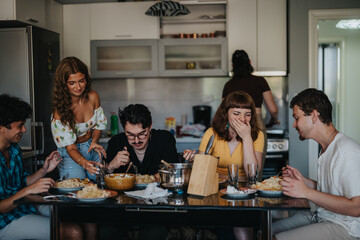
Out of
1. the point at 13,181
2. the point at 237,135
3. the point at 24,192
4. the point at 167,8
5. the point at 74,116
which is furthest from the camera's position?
the point at 167,8

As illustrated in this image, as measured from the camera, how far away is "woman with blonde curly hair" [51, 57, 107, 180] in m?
2.83

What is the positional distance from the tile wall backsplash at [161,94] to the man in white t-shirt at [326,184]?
112 inches

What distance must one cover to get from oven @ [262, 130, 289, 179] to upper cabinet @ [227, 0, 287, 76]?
695 millimetres

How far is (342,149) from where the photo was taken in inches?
76.2

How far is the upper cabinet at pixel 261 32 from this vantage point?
14.7ft

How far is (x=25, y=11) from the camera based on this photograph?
382cm

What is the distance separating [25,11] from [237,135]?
92.2 inches

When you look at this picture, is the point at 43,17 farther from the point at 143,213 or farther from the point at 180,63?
the point at 143,213

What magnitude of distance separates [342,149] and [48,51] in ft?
10.1

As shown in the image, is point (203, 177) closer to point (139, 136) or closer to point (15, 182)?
point (139, 136)

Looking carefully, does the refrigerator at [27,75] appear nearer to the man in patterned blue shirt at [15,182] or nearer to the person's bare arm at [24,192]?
the man in patterned blue shirt at [15,182]

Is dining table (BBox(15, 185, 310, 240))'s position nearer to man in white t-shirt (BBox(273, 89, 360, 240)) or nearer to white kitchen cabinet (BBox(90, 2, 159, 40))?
man in white t-shirt (BBox(273, 89, 360, 240))

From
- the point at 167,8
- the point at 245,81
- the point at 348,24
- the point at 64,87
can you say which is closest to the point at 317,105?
the point at 64,87

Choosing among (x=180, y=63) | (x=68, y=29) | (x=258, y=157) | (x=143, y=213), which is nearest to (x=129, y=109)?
(x=143, y=213)
